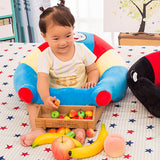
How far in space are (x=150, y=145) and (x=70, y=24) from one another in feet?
2.13

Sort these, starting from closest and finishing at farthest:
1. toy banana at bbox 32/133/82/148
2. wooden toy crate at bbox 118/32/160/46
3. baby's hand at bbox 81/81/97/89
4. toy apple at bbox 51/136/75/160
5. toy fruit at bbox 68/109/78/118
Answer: toy apple at bbox 51/136/75/160 < toy banana at bbox 32/133/82/148 < toy fruit at bbox 68/109/78/118 < baby's hand at bbox 81/81/97/89 < wooden toy crate at bbox 118/32/160/46

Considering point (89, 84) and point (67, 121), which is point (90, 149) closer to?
point (67, 121)

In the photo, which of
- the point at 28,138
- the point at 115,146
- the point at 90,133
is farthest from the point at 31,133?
the point at 115,146

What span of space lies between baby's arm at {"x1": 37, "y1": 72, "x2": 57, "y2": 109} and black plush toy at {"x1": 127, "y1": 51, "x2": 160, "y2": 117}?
16.1 inches

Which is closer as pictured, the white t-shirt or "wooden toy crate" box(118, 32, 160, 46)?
the white t-shirt

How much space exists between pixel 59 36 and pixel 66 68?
20 centimetres

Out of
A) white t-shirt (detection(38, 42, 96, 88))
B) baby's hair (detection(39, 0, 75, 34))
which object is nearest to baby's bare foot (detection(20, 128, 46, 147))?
white t-shirt (detection(38, 42, 96, 88))

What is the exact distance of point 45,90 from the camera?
1.40 meters

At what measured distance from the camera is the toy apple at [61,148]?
1.11 meters

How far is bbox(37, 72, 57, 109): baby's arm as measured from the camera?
4.36 ft

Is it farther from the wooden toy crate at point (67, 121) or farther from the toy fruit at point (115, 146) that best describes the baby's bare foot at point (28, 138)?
the toy fruit at point (115, 146)

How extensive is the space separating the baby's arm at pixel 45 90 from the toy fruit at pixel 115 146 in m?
0.31

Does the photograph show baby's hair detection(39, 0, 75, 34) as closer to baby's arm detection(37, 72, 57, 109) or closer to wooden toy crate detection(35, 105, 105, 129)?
baby's arm detection(37, 72, 57, 109)

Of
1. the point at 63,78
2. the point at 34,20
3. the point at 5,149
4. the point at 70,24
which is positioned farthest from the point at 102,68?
the point at 34,20
